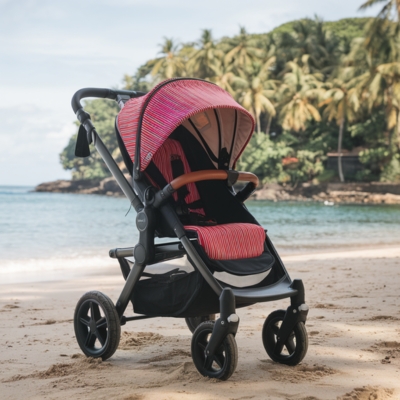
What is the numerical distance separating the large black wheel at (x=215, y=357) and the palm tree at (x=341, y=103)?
33754 millimetres

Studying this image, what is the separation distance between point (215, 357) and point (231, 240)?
2.17ft

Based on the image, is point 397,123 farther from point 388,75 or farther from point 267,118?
point 267,118

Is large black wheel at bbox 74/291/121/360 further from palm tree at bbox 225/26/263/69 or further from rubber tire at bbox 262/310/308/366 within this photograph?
palm tree at bbox 225/26/263/69

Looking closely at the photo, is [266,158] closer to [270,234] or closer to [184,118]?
[270,234]

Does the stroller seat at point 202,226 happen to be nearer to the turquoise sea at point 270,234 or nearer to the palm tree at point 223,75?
the turquoise sea at point 270,234

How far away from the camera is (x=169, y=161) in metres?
4.11

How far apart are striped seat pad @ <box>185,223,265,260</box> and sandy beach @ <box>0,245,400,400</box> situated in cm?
64

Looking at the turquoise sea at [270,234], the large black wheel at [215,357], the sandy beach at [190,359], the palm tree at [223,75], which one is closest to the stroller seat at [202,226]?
the large black wheel at [215,357]

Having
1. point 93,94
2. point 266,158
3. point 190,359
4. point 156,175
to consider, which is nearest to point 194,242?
point 156,175

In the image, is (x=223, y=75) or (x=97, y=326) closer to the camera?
(x=97, y=326)

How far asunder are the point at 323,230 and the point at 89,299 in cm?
1503

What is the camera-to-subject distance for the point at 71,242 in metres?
16.1

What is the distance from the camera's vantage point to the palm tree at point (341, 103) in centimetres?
3581

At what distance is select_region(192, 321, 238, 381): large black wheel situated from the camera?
316 centimetres
